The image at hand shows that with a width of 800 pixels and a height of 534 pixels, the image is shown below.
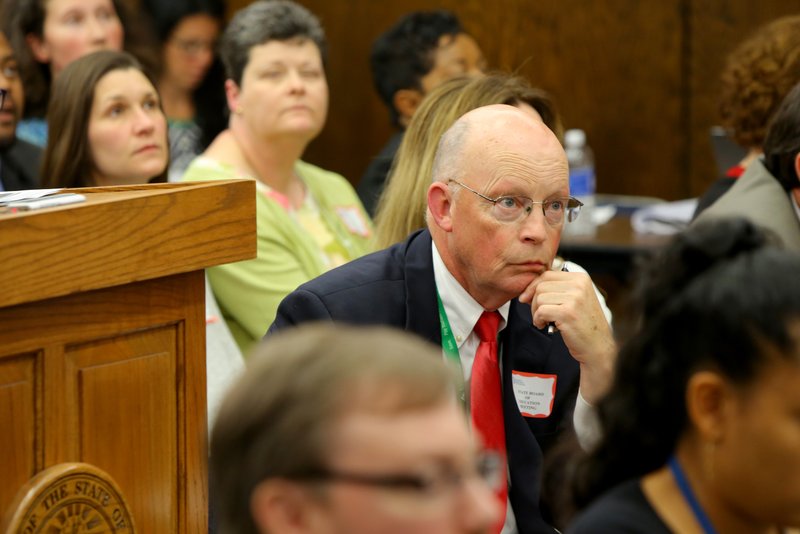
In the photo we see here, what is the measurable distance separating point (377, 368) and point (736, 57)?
2.88 metres

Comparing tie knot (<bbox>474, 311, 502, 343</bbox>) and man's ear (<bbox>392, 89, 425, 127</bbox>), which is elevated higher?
man's ear (<bbox>392, 89, 425, 127</bbox>)

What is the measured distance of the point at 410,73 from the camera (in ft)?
15.1

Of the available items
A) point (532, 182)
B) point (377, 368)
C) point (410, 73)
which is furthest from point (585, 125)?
point (377, 368)

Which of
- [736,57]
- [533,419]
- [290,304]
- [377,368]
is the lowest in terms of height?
[533,419]

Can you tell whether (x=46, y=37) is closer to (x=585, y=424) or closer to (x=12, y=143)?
(x=12, y=143)

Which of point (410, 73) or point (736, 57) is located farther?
point (410, 73)

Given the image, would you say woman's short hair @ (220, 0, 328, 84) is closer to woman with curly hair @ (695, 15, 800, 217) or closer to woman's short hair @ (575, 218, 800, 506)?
woman with curly hair @ (695, 15, 800, 217)

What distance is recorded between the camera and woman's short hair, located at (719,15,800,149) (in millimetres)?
3613

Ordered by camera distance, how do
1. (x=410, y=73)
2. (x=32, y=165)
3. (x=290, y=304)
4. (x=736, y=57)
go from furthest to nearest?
1. (x=410, y=73)
2. (x=32, y=165)
3. (x=736, y=57)
4. (x=290, y=304)

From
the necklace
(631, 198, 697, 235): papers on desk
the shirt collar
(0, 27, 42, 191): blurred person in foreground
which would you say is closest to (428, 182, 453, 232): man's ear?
the shirt collar

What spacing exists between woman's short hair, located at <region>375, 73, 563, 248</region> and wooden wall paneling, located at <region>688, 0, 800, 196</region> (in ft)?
9.38

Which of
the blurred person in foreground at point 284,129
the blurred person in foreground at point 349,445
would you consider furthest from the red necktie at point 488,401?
the blurred person in foreground at point 284,129

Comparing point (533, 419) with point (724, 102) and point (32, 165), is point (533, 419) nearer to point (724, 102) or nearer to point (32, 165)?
point (724, 102)

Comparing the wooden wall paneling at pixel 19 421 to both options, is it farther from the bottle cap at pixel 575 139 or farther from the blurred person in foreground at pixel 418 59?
the bottle cap at pixel 575 139
